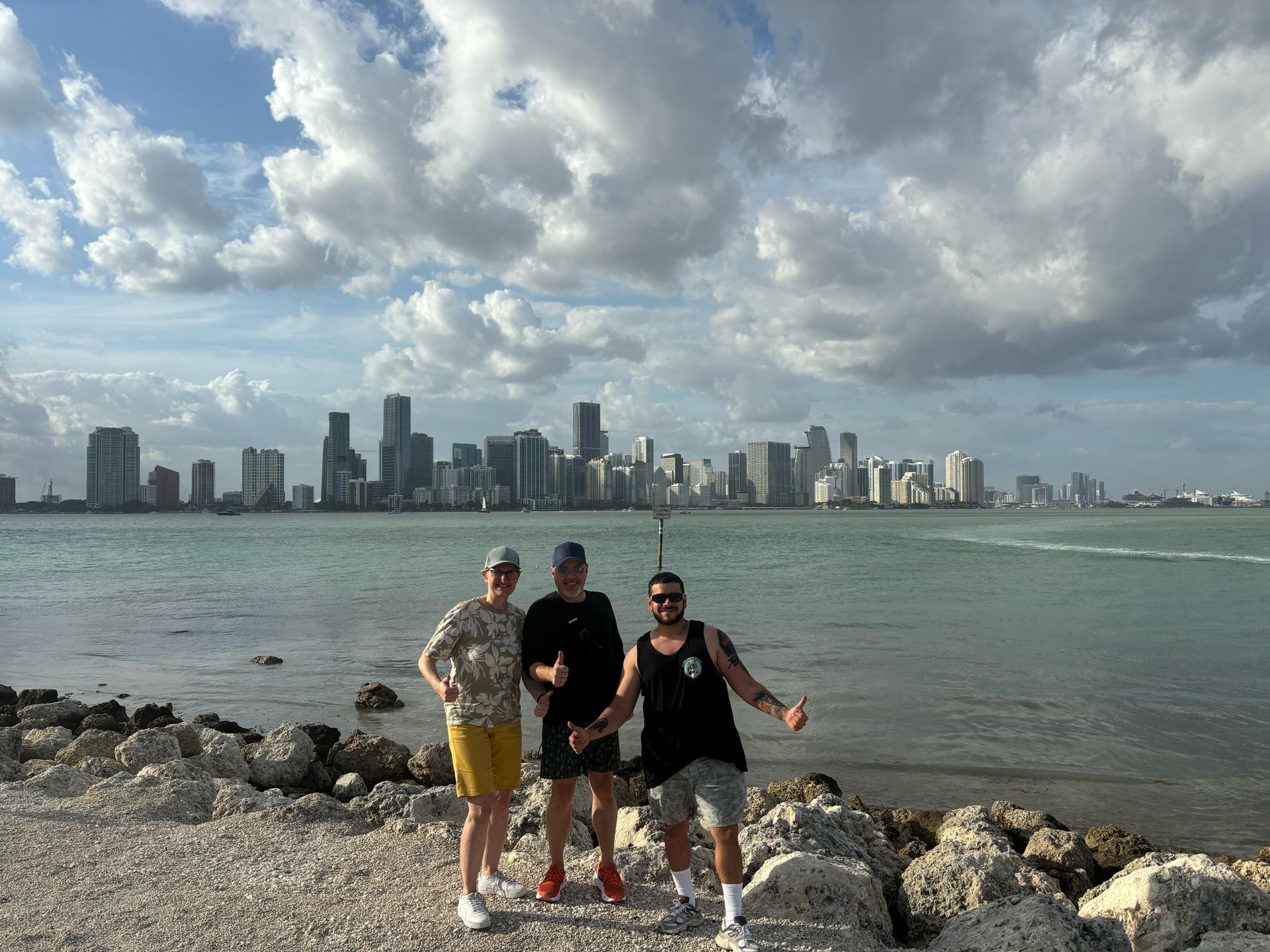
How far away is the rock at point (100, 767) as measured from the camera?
7516 millimetres

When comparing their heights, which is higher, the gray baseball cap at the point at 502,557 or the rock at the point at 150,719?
the gray baseball cap at the point at 502,557

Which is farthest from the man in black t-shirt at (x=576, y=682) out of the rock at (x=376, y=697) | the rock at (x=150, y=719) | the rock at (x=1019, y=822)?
the rock at (x=376, y=697)

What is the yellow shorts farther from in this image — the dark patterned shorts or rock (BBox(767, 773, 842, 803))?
rock (BBox(767, 773, 842, 803))

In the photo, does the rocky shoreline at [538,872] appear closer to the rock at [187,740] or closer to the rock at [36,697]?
the rock at [187,740]

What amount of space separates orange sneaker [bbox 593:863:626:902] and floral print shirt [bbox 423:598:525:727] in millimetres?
1019

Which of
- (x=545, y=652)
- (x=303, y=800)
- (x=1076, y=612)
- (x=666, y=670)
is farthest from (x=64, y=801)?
(x=1076, y=612)

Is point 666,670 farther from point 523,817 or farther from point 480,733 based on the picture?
point 523,817

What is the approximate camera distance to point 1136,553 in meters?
52.4

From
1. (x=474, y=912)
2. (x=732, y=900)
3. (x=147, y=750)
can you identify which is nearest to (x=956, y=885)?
(x=732, y=900)

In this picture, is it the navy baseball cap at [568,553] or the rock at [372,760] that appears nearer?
the navy baseball cap at [568,553]

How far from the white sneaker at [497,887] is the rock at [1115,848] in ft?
14.8

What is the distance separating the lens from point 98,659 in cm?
1742

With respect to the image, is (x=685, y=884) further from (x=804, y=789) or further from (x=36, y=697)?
(x=36, y=697)

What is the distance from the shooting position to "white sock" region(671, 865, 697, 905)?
4414 mm
